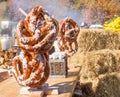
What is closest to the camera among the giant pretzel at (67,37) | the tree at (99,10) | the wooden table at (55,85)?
the wooden table at (55,85)

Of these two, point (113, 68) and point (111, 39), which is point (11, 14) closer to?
point (111, 39)

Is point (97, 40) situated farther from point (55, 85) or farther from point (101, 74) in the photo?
point (55, 85)

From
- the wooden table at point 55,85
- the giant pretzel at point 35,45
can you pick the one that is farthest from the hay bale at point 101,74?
the giant pretzel at point 35,45

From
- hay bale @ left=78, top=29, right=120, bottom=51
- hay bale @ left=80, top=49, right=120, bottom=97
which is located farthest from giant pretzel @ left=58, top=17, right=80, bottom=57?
hay bale @ left=78, top=29, right=120, bottom=51

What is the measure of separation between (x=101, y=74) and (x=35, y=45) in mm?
2905

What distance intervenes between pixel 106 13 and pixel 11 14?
182 inches

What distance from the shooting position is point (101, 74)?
17.8ft

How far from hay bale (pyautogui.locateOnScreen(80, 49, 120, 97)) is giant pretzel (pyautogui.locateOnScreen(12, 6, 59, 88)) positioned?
6.44 ft

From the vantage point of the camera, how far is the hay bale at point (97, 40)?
276 inches

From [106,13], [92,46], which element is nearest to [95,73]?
[92,46]

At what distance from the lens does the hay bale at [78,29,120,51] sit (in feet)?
23.0

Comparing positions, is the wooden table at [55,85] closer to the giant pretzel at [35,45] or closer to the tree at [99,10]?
the giant pretzel at [35,45]

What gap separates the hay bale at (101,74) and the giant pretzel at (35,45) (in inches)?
77.3

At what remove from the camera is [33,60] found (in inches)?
110
